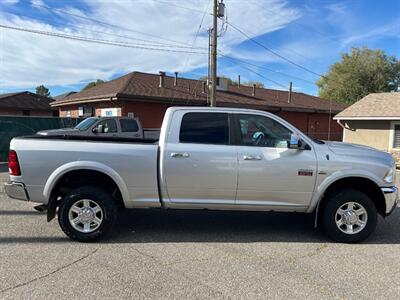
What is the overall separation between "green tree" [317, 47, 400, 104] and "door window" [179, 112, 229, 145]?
41080 mm

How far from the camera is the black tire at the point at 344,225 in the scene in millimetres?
5086

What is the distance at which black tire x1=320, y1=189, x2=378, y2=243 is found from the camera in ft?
16.7

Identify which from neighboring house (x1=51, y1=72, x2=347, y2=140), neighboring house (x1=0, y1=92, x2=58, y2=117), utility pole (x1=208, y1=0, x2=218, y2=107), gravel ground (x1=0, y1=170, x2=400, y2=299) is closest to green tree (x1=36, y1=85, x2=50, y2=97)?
neighboring house (x1=0, y1=92, x2=58, y2=117)

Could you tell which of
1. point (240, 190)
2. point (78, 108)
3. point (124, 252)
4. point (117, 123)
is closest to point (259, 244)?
point (240, 190)

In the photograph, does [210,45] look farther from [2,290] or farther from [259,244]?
[2,290]

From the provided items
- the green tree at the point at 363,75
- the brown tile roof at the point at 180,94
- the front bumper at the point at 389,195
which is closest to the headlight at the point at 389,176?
Answer: the front bumper at the point at 389,195

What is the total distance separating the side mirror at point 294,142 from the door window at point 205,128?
2.94ft

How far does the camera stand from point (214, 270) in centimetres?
406

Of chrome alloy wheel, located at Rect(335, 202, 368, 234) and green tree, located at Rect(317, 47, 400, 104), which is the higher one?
green tree, located at Rect(317, 47, 400, 104)

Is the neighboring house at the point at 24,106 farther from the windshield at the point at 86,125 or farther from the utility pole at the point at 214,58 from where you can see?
the windshield at the point at 86,125

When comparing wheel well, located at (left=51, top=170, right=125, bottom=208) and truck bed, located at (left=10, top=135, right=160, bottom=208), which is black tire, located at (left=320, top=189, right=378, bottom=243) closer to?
truck bed, located at (left=10, top=135, right=160, bottom=208)

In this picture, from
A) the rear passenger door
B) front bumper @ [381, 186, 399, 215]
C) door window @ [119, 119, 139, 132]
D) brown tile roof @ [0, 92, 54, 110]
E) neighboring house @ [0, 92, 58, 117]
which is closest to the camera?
the rear passenger door

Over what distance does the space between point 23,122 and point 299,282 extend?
14.3 meters

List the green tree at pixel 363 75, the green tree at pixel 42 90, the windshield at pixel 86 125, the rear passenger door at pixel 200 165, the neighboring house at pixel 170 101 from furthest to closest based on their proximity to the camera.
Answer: the green tree at pixel 42 90
the green tree at pixel 363 75
the neighboring house at pixel 170 101
the windshield at pixel 86 125
the rear passenger door at pixel 200 165
